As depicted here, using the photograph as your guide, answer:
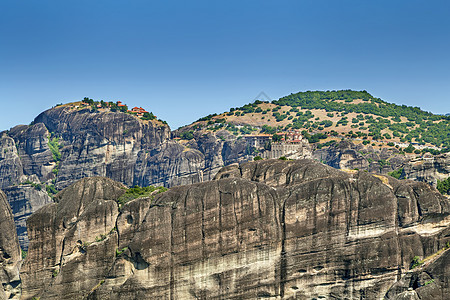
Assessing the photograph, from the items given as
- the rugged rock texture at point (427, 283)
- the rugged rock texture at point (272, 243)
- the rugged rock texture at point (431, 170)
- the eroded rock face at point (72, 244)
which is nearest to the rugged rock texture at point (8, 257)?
the eroded rock face at point (72, 244)

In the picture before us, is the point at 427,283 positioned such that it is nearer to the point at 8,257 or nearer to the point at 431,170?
the point at 8,257

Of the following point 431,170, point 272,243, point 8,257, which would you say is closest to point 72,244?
point 8,257

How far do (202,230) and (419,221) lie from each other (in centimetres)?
2514

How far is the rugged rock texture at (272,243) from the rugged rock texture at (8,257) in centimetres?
1268

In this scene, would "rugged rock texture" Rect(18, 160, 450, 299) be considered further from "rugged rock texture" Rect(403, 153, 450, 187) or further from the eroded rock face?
"rugged rock texture" Rect(403, 153, 450, 187)

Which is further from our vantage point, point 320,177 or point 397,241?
point 320,177

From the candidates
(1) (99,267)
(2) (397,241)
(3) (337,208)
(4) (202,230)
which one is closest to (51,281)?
(1) (99,267)

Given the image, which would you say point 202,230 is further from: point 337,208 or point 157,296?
point 337,208

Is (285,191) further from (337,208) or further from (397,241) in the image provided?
(397,241)

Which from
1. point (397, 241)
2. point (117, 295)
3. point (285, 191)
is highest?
point (285, 191)

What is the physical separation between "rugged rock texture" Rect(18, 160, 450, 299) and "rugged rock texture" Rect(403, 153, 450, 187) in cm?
8057

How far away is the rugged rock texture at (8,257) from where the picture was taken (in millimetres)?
91062

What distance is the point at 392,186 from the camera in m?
81.9

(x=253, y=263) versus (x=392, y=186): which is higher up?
(x=392, y=186)
